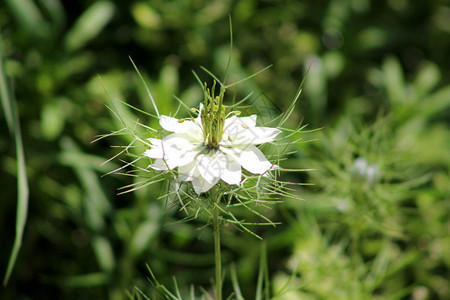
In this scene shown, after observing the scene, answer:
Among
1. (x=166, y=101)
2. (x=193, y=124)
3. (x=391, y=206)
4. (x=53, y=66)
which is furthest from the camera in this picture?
(x=53, y=66)

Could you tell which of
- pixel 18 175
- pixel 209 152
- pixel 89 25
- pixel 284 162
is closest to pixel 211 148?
pixel 209 152

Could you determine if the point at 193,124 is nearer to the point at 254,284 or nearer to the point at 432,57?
the point at 254,284

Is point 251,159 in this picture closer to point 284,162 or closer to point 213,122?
point 213,122

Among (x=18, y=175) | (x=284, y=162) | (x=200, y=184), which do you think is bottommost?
(x=284, y=162)

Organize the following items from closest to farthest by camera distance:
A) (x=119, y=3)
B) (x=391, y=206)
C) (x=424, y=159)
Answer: (x=391, y=206) < (x=424, y=159) < (x=119, y=3)

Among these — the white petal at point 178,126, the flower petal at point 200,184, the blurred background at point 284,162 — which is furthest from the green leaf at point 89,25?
the flower petal at point 200,184

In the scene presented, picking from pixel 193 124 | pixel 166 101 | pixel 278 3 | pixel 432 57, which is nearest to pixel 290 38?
pixel 278 3

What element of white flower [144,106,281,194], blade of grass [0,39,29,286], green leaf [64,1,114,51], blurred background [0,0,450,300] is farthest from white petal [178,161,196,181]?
green leaf [64,1,114,51]
